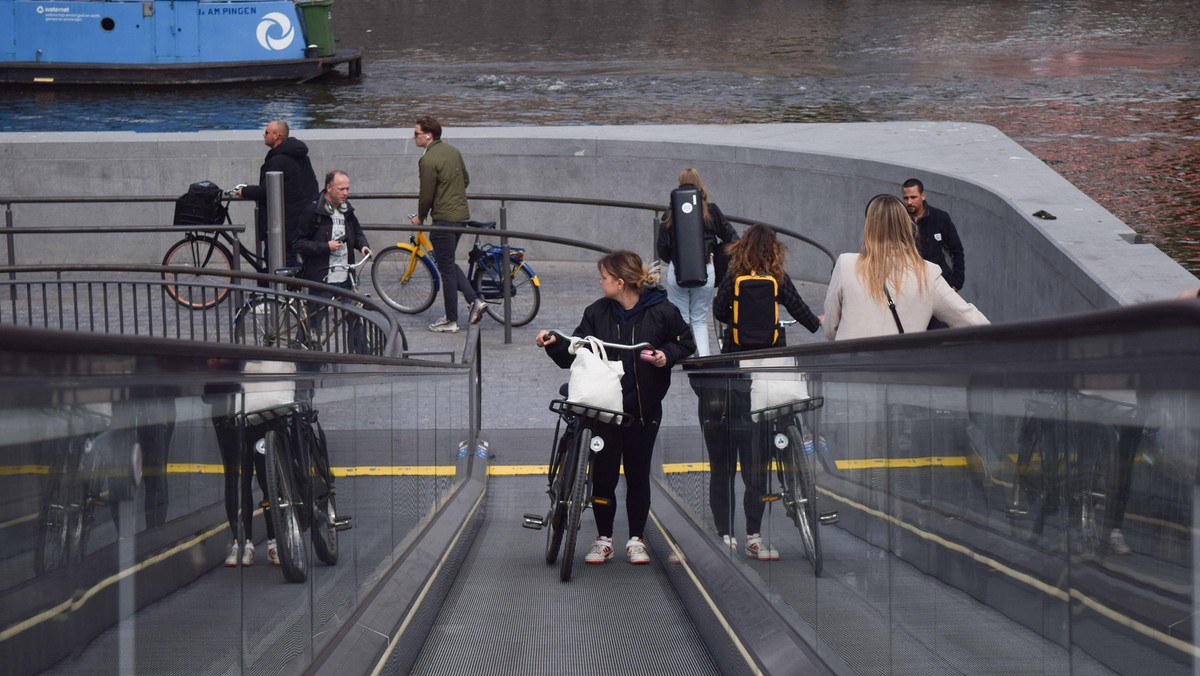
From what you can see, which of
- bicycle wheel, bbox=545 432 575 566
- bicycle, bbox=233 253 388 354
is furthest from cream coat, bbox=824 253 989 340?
bicycle, bbox=233 253 388 354

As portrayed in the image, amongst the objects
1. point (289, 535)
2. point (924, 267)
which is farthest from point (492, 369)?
point (289, 535)

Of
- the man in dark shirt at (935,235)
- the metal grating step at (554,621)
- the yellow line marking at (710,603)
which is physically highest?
the man in dark shirt at (935,235)

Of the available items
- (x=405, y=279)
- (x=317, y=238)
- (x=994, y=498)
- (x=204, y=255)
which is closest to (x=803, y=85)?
(x=204, y=255)

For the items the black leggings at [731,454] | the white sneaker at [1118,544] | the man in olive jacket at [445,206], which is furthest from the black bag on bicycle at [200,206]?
the white sneaker at [1118,544]

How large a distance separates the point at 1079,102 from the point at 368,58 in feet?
83.7

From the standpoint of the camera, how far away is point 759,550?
507 cm

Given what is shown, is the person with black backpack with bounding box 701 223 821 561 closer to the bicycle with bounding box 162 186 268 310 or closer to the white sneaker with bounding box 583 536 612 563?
the white sneaker with bounding box 583 536 612 563

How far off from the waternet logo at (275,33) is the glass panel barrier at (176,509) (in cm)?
3513

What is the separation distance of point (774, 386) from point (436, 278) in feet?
28.2

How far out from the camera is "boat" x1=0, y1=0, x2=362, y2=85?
36.2 metres

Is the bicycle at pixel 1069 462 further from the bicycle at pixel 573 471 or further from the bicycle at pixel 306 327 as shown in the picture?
the bicycle at pixel 306 327

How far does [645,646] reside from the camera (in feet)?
17.7

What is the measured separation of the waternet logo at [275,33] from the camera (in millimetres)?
37997

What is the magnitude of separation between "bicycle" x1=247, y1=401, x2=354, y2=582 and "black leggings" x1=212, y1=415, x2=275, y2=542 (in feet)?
0.10
